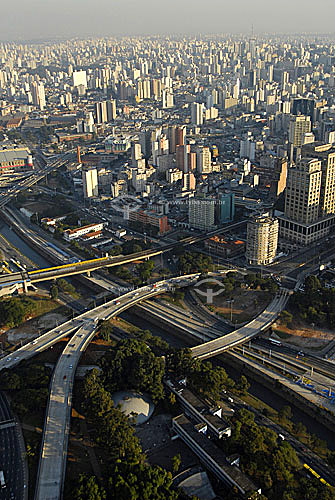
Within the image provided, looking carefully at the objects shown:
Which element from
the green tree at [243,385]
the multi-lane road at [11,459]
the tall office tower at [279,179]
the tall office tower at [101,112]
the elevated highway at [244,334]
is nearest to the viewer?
the multi-lane road at [11,459]

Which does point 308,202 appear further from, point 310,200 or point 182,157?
point 182,157

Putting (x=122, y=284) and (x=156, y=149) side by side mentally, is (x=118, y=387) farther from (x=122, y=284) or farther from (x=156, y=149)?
(x=156, y=149)

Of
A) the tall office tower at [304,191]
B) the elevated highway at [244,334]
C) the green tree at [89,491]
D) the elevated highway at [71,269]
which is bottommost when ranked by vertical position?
the elevated highway at [244,334]

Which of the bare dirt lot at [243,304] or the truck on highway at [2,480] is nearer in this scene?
the truck on highway at [2,480]

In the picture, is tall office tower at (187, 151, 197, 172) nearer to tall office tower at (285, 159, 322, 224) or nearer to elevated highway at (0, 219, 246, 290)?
tall office tower at (285, 159, 322, 224)

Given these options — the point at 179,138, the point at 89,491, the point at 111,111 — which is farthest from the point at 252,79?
the point at 89,491

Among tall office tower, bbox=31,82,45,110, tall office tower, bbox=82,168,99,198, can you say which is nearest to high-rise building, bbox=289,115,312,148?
tall office tower, bbox=82,168,99,198

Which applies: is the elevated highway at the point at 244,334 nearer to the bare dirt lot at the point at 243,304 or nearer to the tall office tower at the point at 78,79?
the bare dirt lot at the point at 243,304

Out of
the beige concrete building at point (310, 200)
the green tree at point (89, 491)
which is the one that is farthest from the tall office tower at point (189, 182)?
the green tree at point (89, 491)
